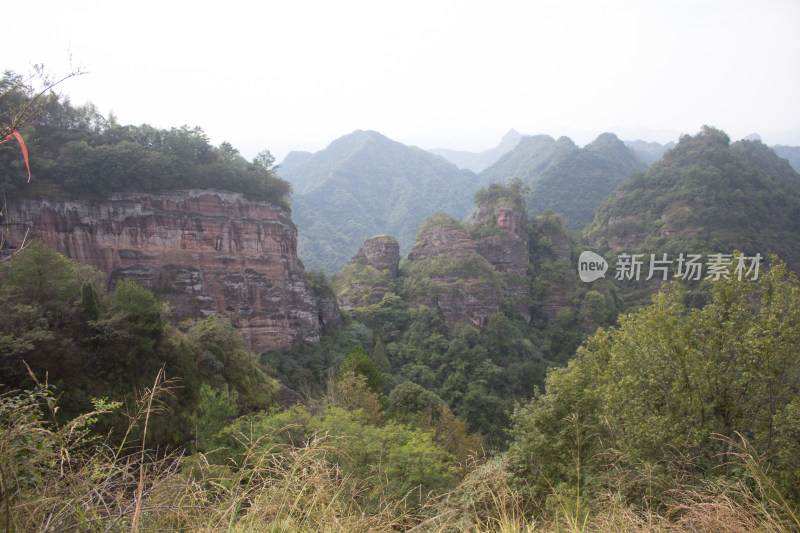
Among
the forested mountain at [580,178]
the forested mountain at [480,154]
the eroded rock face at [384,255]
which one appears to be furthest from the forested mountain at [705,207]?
the forested mountain at [480,154]

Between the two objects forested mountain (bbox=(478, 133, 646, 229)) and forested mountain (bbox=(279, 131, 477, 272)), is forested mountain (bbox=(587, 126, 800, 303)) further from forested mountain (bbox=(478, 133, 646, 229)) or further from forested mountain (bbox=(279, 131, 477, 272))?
forested mountain (bbox=(279, 131, 477, 272))

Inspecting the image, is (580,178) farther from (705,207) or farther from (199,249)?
(199,249)

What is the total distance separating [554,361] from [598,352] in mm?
26291

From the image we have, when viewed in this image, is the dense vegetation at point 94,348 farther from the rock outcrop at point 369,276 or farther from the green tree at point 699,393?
the rock outcrop at point 369,276

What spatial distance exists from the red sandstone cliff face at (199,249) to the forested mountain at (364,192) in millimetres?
41864

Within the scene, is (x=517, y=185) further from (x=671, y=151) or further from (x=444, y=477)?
(x=444, y=477)

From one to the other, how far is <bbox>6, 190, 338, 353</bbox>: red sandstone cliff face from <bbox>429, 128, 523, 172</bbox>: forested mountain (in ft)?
469

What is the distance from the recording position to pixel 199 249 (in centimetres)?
2581

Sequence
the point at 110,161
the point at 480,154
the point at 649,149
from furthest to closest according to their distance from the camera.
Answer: the point at 480,154
the point at 649,149
the point at 110,161

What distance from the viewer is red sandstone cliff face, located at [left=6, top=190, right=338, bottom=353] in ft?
73.6

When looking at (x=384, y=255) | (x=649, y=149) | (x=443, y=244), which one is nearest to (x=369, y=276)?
(x=384, y=255)

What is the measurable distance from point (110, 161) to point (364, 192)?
84.6m

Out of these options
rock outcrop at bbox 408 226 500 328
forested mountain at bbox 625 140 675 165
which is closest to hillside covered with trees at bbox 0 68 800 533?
rock outcrop at bbox 408 226 500 328

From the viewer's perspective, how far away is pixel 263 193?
28.8 metres
